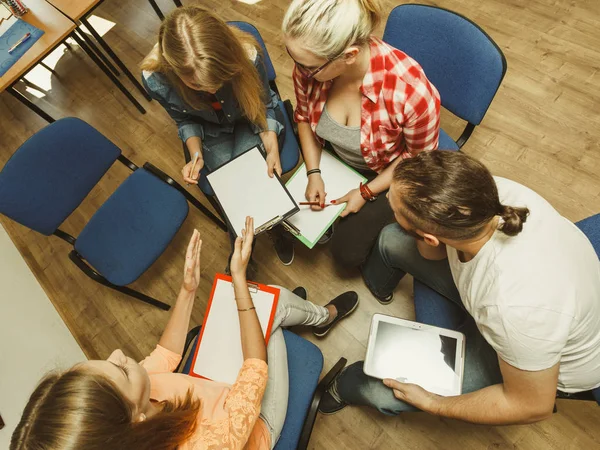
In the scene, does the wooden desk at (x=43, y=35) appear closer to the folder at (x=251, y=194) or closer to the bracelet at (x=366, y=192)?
the folder at (x=251, y=194)

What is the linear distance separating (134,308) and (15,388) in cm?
71

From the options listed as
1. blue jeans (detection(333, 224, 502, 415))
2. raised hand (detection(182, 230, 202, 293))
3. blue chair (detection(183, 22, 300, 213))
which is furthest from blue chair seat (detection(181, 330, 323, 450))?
blue chair (detection(183, 22, 300, 213))

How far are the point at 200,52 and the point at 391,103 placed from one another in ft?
2.41

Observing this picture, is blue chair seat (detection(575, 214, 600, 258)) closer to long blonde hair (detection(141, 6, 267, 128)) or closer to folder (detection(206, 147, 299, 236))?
folder (detection(206, 147, 299, 236))

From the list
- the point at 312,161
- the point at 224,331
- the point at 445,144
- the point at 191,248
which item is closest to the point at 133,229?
the point at 191,248

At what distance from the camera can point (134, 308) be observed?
2.35 meters

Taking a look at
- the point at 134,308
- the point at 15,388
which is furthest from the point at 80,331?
the point at 15,388

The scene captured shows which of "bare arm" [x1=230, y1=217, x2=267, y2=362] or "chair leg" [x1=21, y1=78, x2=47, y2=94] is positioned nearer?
"bare arm" [x1=230, y1=217, x2=267, y2=362]

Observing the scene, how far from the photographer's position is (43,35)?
90.4 inches

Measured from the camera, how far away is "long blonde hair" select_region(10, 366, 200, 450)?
0.85 metres

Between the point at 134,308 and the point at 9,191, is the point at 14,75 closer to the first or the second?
the point at 9,191

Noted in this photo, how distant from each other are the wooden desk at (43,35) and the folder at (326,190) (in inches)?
71.1

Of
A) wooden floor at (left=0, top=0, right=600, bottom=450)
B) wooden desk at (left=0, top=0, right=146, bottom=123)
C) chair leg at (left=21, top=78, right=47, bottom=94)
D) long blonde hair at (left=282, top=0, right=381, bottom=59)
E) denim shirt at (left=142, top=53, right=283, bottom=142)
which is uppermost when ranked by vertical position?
wooden desk at (left=0, top=0, right=146, bottom=123)

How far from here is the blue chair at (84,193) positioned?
1.78 meters
